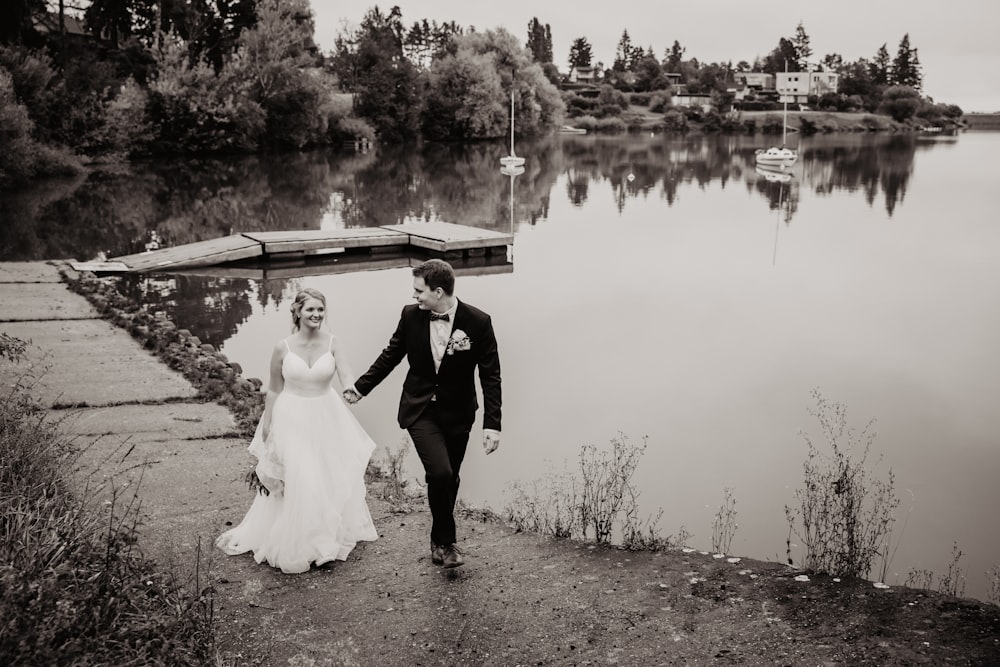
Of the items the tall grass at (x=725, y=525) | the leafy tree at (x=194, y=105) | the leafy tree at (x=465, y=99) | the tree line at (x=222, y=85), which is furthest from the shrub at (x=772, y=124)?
the tall grass at (x=725, y=525)

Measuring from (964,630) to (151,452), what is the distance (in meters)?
6.55

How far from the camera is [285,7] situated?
6294cm

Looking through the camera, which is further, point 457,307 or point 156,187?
point 156,187

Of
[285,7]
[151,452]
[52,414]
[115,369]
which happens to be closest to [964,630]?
[151,452]

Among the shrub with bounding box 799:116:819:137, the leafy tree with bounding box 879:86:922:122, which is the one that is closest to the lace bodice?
the shrub with bounding box 799:116:819:137

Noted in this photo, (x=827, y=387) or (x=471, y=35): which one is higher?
(x=471, y=35)

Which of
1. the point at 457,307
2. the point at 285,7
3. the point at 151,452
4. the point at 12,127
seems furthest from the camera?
the point at 285,7

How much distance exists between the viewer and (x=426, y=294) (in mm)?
5840

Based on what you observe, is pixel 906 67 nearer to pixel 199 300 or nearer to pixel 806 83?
pixel 806 83

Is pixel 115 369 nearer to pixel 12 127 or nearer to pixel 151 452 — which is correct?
pixel 151 452

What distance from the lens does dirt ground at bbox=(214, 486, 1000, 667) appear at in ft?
17.0

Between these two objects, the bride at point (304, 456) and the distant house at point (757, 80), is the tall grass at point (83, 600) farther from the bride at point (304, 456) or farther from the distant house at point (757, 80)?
the distant house at point (757, 80)

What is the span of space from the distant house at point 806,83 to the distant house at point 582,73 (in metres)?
34.2

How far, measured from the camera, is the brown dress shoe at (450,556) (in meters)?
6.20
